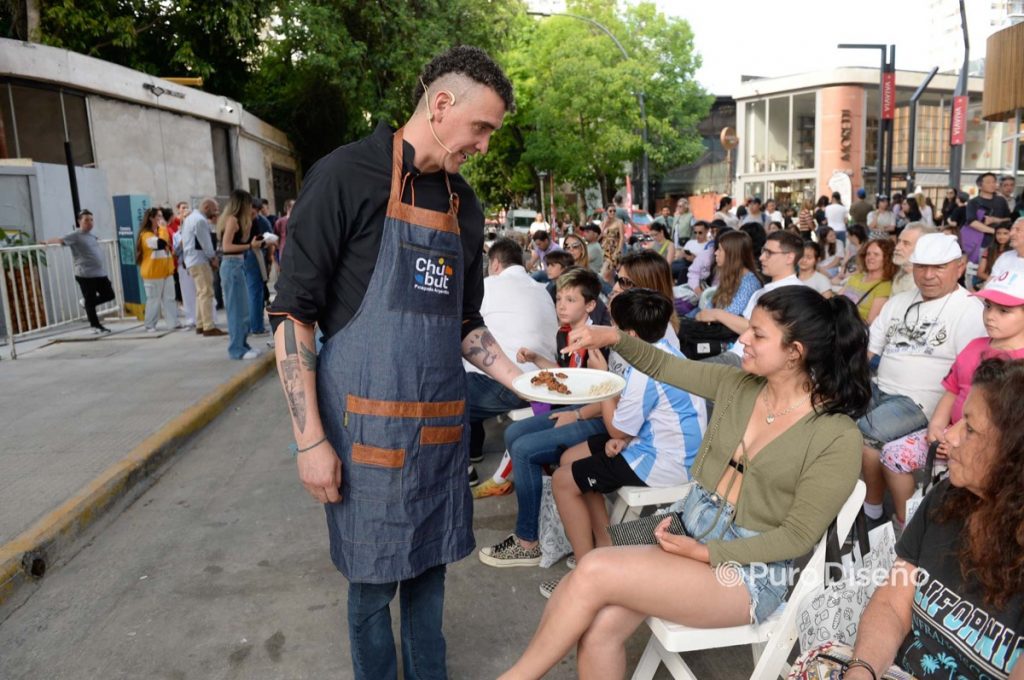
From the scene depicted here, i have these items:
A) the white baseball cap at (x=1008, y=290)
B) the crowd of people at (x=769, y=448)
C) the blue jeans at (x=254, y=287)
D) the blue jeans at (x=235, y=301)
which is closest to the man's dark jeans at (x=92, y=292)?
the blue jeans at (x=254, y=287)

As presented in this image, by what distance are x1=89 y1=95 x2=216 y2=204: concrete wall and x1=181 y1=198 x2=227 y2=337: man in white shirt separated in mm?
8312

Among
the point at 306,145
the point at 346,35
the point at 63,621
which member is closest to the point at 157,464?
the point at 63,621

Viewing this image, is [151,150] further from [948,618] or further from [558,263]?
[948,618]

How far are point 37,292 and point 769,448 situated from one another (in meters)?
10.3

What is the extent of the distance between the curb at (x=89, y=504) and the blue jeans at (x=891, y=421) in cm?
424

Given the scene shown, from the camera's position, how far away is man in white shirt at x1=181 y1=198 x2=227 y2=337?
32.1 ft

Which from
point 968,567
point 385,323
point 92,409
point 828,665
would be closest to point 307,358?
point 385,323

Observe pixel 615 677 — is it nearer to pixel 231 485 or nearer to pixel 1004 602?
pixel 1004 602

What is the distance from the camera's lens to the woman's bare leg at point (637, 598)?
2268mm

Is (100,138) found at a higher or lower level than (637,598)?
higher

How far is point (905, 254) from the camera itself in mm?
5102

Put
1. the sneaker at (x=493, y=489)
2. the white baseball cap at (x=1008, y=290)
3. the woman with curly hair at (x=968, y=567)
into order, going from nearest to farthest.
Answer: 1. the woman with curly hair at (x=968, y=567)
2. the white baseball cap at (x=1008, y=290)
3. the sneaker at (x=493, y=489)

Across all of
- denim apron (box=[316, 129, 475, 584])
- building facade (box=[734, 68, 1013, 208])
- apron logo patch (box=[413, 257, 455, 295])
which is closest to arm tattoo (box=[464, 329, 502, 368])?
denim apron (box=[316, 129, 475, 584])

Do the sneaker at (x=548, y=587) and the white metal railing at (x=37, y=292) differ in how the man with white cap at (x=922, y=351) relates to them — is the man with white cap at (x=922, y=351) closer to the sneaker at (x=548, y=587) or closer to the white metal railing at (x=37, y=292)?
the sneaker at (x=548, y=587)
